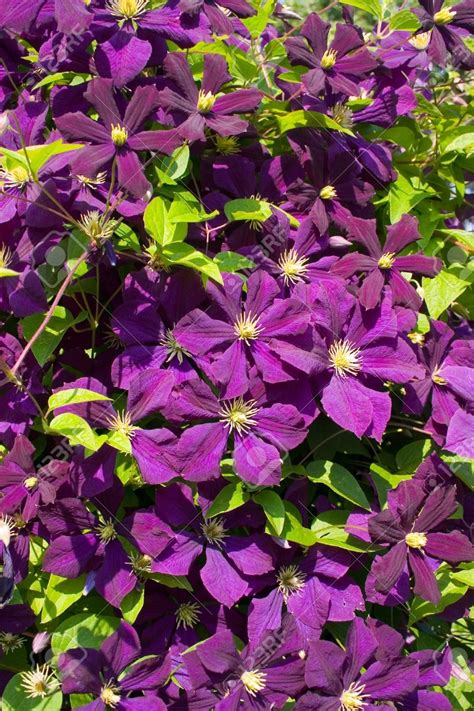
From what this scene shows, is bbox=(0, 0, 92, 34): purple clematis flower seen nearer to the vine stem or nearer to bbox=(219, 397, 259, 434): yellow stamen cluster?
the vine stem

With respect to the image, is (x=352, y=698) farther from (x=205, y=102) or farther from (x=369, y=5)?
(x=369, y=5)

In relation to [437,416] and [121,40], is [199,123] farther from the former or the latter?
[437,416]

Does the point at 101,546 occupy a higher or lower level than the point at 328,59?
lower

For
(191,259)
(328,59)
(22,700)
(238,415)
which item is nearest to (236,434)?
(238,415)

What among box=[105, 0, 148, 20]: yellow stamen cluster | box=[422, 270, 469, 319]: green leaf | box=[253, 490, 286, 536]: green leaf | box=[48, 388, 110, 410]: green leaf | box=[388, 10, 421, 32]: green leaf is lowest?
box=[253, 490, 286, 536]: green leaf

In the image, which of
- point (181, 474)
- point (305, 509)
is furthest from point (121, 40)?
point (305, 509)

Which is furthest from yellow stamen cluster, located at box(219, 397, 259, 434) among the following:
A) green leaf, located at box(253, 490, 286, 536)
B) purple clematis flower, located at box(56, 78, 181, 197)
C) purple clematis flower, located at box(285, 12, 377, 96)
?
purple clematis flower, located at box(285, 12, 377, 96)
